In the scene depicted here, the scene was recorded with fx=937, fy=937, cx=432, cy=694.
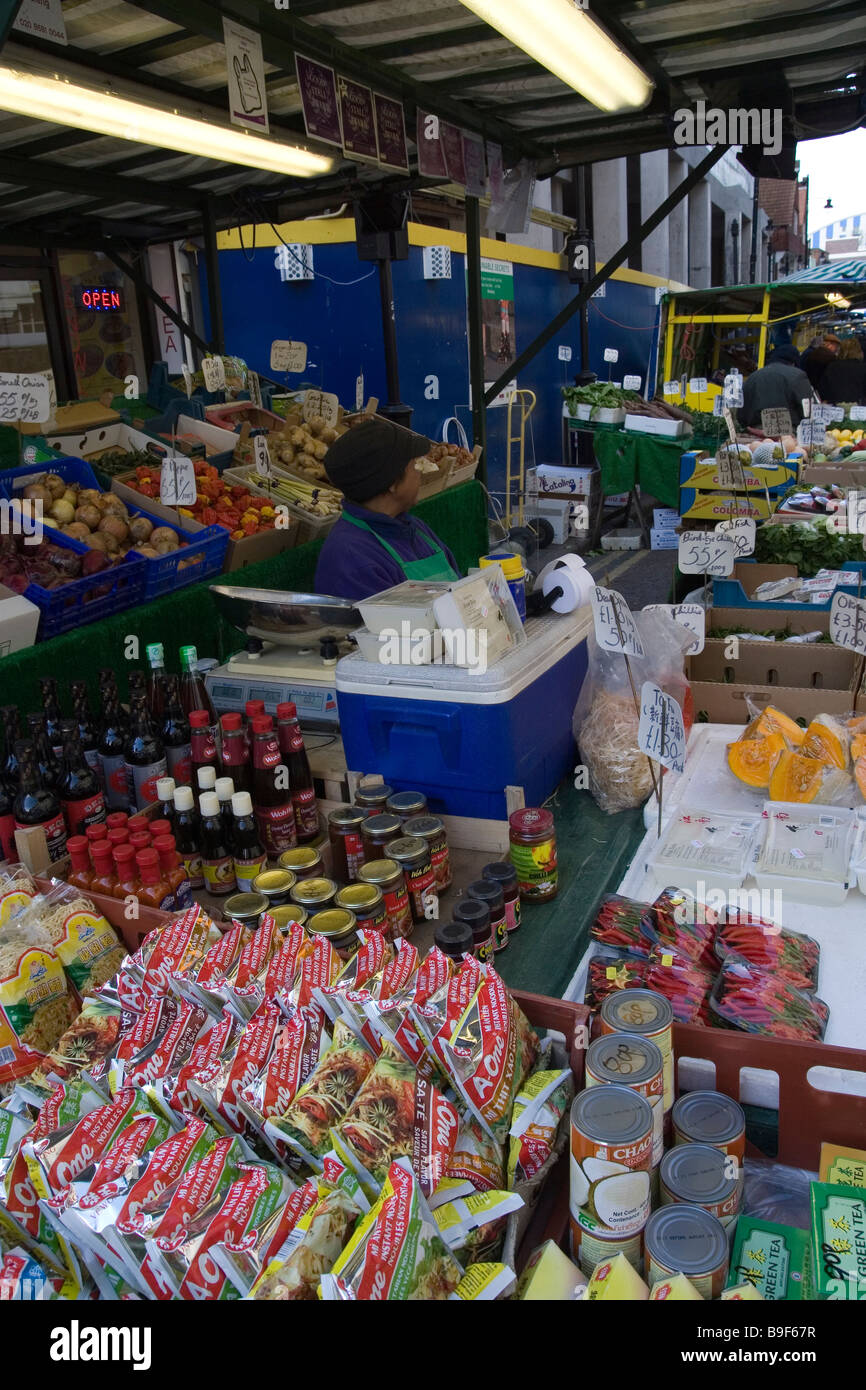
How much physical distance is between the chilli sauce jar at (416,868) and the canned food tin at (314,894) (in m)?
0.19

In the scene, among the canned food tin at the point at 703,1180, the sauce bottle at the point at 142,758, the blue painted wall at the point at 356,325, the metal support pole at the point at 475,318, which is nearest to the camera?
the canned food tin at the point at 703,1180

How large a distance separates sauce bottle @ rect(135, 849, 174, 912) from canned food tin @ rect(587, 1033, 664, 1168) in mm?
1176

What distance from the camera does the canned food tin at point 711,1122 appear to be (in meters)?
1.49

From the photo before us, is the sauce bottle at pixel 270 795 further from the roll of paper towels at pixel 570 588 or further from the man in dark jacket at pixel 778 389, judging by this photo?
the man in dark jacket at pixel 778 389

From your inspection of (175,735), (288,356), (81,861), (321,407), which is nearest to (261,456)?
(321,407)

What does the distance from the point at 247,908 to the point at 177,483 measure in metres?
2.99

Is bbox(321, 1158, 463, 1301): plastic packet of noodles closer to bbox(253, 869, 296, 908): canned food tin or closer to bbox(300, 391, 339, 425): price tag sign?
bbox(253, 869, 296, 908): canned food tin

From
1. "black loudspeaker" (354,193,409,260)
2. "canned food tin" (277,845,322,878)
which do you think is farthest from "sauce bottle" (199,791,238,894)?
"black loudspeaker" (354,193,409,260)

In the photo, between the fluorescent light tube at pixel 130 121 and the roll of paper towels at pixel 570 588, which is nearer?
the roll of paper towels at pixel 570 588

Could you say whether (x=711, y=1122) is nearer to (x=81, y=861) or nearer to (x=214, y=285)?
(x=81, y=861)

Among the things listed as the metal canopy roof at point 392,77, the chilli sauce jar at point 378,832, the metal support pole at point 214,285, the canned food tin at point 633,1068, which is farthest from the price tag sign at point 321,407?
the canned food tin at point 633,1068

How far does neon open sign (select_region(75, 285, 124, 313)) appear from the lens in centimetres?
879
